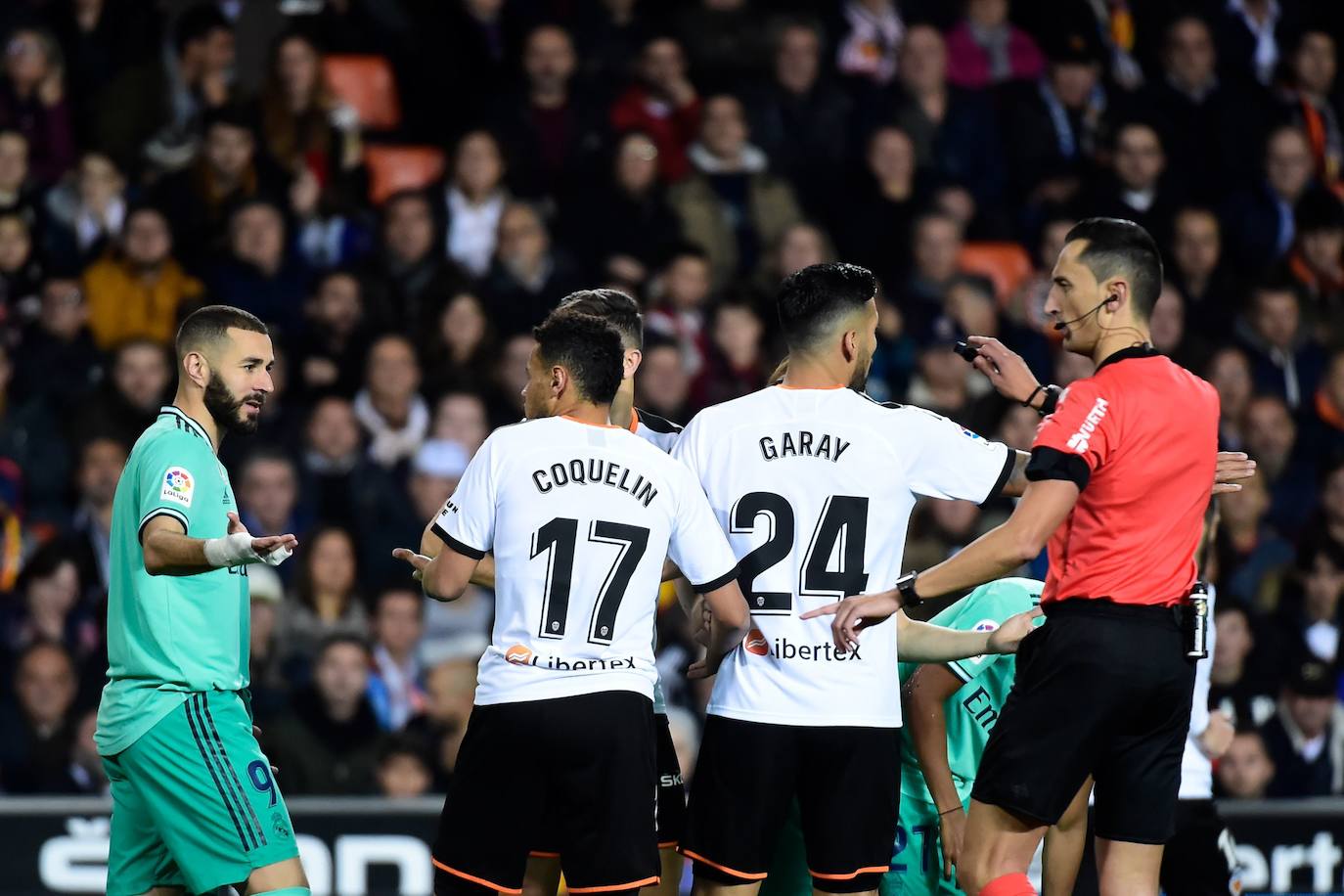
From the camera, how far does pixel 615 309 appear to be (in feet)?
20.8

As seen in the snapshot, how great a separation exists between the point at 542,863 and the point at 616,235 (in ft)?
20.9

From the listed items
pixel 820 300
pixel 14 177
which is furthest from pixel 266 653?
pixel 820 300

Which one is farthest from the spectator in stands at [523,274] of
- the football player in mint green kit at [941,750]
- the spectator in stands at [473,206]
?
the football player in mint green kit at [941,750]

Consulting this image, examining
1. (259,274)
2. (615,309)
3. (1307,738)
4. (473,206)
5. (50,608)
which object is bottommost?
(1307,738)

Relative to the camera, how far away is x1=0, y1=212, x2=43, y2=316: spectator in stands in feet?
35.9

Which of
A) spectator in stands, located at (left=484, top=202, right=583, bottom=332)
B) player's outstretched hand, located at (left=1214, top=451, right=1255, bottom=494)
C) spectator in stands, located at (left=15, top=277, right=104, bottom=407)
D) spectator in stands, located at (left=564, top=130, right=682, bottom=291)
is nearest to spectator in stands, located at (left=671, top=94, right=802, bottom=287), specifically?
spectator in stands, located at (left=564, top=130, right=682, bottom=291)

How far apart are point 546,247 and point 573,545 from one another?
6255 millimetres

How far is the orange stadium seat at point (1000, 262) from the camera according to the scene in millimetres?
12117

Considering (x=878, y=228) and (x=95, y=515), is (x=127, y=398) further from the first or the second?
(x=878, y=228)

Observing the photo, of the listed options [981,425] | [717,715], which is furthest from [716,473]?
[981,425]

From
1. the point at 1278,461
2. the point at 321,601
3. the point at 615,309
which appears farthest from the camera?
the point at 1278,461

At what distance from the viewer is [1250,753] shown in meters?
9.34

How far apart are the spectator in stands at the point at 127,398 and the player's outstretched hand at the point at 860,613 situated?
18.9ft

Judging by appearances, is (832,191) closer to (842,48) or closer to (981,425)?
(842,48)
